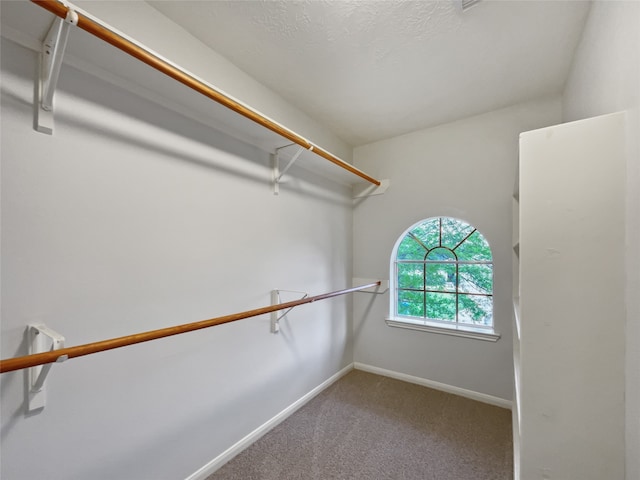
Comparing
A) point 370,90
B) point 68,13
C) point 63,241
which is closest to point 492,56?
point 370,90

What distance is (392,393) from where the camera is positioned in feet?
8.09

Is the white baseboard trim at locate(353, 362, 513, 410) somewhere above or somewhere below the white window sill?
below

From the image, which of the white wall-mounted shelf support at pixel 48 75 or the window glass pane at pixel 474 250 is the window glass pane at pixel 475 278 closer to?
the window glass pane at pixel 474 250

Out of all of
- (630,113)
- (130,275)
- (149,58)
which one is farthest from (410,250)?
(149,58)

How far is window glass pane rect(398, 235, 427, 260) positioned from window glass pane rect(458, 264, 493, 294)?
0.39 m

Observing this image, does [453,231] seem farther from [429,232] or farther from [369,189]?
[369,189]

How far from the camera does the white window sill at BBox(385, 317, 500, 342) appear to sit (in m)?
2.32

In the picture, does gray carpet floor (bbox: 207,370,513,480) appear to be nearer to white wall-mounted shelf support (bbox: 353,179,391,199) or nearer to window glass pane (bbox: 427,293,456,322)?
window glass pane (bbox: 427,293,456,322)

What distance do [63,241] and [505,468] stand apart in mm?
2637

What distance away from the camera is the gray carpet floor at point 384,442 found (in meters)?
1.59

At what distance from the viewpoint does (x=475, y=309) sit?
2512 mm

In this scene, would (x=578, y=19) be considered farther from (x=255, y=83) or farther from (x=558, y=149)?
(x=255, y=83)

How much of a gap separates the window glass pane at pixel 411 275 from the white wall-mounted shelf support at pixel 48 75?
2822 mm

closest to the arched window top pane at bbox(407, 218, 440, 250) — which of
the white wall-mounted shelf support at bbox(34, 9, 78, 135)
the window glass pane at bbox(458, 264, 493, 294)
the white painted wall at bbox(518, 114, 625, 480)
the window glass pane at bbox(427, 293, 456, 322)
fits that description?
the window glass pane at bbox(458, 264, 493, 294)
